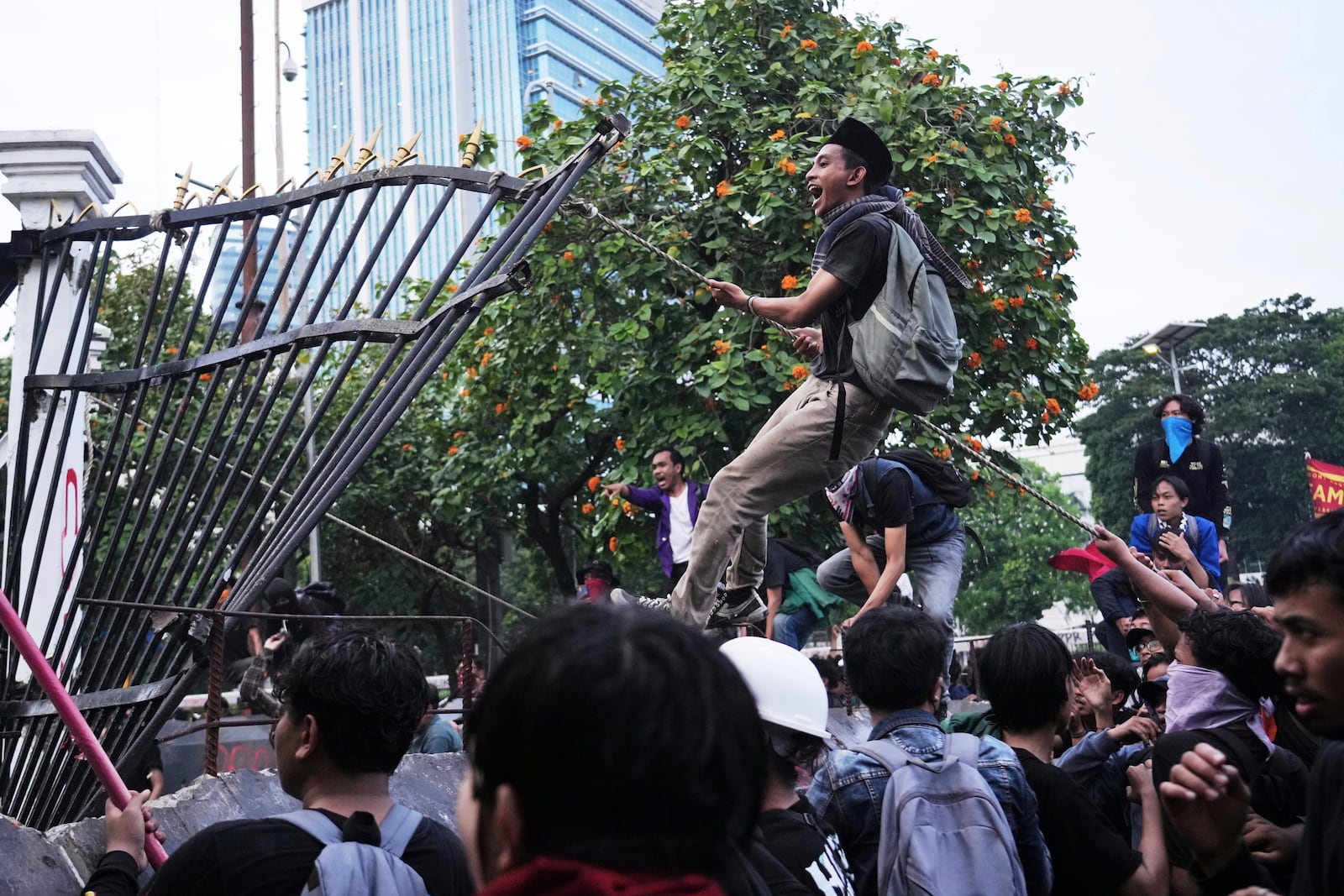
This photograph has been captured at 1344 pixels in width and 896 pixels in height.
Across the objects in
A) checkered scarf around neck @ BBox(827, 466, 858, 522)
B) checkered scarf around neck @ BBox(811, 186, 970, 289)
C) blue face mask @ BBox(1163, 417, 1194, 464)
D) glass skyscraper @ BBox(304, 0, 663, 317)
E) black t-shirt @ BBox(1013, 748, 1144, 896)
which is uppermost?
glass skyscraper @ BBox(304, 0, 663, 317)

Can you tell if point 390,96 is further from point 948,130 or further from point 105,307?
point 948,130

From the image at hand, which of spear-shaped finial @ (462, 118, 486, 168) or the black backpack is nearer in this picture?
spear-shaped finial @ (462, 118, 486, 168)

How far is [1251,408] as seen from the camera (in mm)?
49750

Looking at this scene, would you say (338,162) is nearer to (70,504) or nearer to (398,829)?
(70,504)

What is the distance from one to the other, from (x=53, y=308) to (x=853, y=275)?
2961mm

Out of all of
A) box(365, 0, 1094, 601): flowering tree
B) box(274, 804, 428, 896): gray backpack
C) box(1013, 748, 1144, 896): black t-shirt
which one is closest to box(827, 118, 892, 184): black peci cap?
box(1013, 748, 1144, 896): black t-shirt

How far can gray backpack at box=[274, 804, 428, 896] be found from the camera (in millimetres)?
2127

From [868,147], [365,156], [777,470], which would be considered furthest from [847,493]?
[365,156]

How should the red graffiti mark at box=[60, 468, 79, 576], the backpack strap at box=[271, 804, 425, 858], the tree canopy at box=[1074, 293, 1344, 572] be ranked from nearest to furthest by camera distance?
1. the backpack strap at box=[271, 804, 425, 858]
2. the red graffiti mark at box=[60, 468, 79, 576]
3. the tree canopy at box=[1074, 293, 1344, 572]

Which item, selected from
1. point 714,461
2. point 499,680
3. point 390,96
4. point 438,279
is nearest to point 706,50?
point 714,461

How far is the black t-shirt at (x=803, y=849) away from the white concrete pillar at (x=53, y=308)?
10.5 ft

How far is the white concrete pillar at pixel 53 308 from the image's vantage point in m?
4.80

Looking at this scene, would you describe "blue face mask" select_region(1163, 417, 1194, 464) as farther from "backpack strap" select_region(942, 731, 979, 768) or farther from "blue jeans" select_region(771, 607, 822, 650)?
"backpack strap" select_region(942, 731, 979, 768)

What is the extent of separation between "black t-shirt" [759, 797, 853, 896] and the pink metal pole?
4.40ft
